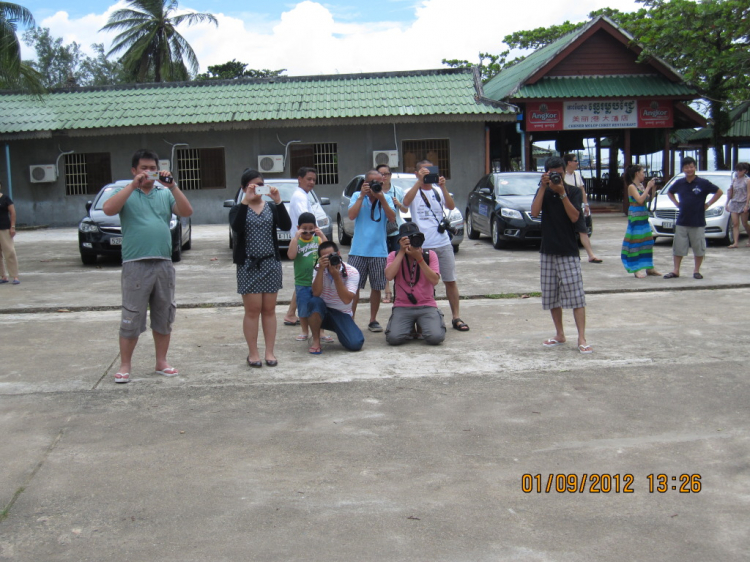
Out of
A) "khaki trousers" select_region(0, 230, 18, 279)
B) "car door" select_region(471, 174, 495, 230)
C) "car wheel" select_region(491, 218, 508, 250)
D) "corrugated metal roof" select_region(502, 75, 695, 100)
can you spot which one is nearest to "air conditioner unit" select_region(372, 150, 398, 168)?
"corrugated metal roof" select_region(502, 75, 695, 100)

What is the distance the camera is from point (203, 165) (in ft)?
74.5

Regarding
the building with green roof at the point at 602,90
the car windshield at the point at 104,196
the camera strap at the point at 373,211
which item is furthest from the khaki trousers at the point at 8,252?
the building with green roof at the point at 602,90

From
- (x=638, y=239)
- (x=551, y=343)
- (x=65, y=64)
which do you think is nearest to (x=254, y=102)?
(x=638, y=239)

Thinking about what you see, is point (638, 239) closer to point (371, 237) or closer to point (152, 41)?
point (371, 237)

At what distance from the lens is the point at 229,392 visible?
561 centimetres

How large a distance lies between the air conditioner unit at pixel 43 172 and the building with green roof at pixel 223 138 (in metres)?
0.03

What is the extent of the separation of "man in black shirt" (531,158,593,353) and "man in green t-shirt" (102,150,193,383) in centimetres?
302

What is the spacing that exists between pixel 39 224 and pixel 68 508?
21302 millimetres

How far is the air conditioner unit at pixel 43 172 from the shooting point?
73.2 feet

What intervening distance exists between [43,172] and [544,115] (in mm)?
14625

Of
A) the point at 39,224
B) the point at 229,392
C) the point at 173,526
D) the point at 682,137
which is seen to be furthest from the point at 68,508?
the point at 682,137

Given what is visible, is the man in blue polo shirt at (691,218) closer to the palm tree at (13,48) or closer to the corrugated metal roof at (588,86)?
the corrugated metal roof at (588,86)
